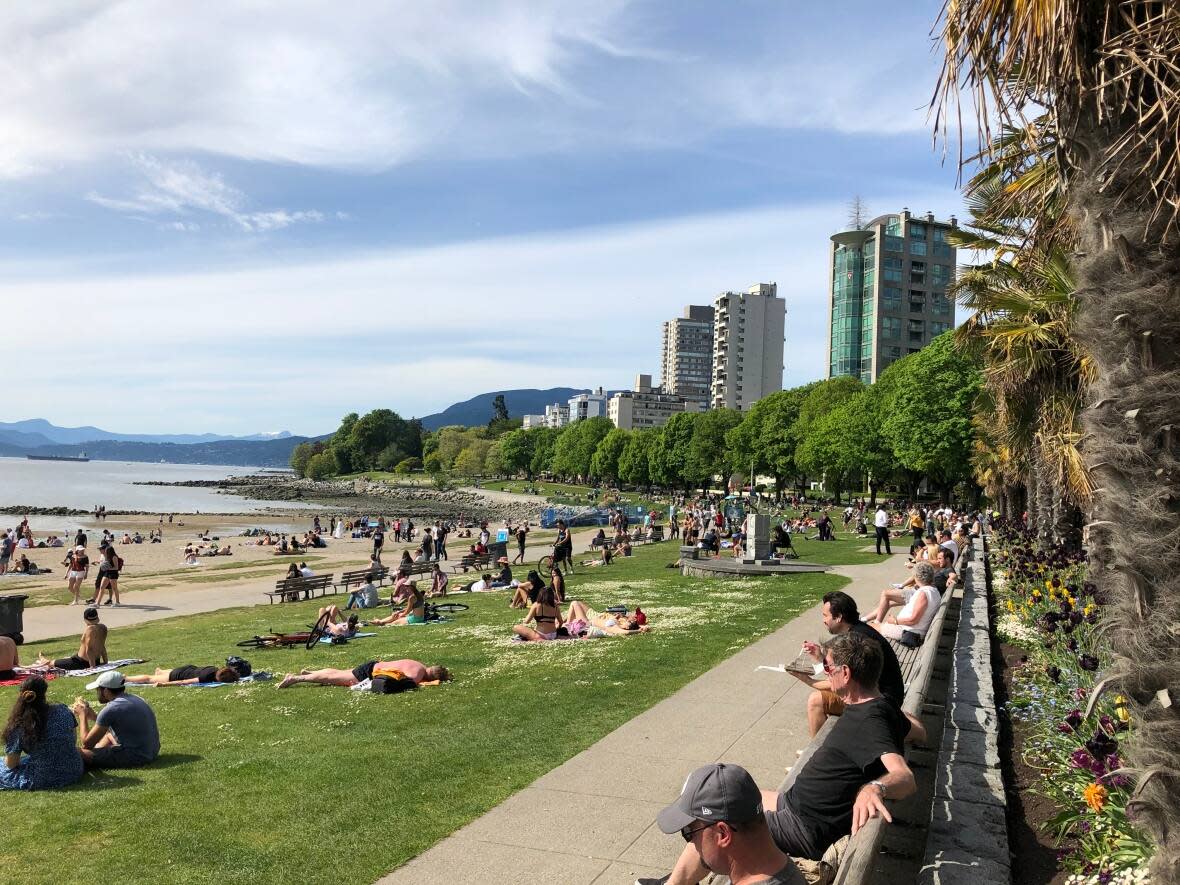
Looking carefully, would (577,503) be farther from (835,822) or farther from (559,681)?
(835,822)

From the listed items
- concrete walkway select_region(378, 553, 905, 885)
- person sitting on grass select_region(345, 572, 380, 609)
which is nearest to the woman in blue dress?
concrete walkway select_region(378, 553, 905, 885)

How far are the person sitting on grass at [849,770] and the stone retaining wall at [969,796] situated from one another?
48 cm

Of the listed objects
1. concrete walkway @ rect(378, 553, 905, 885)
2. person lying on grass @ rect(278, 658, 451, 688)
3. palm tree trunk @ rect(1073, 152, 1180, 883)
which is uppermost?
palm tree trunk @ rect(1073, 152, 1180, 883)

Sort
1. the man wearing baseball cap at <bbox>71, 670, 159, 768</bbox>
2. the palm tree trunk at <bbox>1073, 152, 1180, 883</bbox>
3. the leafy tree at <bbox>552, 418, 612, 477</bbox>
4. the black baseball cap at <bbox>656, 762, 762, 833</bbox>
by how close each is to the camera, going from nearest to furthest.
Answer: the palm tree trunk at <bbox>1073, 152, 1180, 883</bbox> → the black baseball cap at <bbox>656, 762, 762, 833</bbox> → the man wearing baseball cap at <bbox>71, 670, 159, 768</bbox> → the leafy tree at <bbox>552, 418, 612, 477</bbox>

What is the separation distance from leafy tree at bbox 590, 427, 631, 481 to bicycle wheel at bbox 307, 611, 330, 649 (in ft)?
382

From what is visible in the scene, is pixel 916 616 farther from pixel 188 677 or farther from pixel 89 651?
pixel 89 651

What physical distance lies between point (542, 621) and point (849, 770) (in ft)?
33.5

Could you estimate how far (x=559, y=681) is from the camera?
37.0 ft

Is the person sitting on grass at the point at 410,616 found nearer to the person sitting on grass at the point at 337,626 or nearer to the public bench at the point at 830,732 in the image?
the person sitting on grass at the point at 337,626

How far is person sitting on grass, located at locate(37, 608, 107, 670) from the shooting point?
1359 cm

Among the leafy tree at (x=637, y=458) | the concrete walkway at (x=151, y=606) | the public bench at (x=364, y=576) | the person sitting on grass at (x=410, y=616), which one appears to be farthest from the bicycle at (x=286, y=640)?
the leafy tree at (x=637, y=458)

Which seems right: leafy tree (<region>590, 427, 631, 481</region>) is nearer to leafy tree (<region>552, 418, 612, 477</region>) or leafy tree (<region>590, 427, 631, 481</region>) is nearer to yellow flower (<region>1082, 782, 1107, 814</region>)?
leafy tree (<region>552, 418, 612, 477</region>)

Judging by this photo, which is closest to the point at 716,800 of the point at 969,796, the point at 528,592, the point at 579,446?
the point at 969,796

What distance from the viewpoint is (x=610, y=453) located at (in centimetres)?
13488
